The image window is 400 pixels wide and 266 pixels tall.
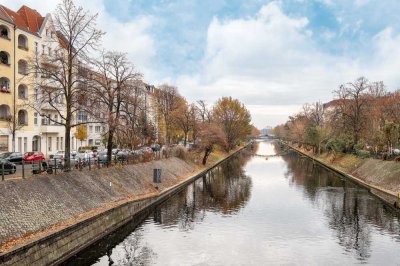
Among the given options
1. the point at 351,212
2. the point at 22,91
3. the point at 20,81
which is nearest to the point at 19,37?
the point at 20,81

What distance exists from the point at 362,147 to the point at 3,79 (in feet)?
193

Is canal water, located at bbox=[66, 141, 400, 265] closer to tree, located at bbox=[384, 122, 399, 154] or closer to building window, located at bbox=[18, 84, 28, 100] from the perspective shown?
tree, located at bbox=[384, 122, 399, 154]

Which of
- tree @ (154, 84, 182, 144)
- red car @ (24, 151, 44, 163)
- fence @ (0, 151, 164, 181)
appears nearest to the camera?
fence @ (0, 151, 164, 181)

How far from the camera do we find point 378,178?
166ft

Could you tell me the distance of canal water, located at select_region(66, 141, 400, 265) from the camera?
78.4 feet

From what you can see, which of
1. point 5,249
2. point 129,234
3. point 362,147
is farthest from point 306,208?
point 362,147

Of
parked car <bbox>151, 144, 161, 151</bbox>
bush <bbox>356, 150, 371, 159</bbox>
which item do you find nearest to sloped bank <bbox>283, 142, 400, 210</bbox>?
bush <bbox>356, 150, 371, 159</bbox>

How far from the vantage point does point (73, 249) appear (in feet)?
75.3

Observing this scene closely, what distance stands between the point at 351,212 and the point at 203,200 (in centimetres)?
1496

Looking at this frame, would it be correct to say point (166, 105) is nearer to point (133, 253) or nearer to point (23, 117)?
point (23, 117)

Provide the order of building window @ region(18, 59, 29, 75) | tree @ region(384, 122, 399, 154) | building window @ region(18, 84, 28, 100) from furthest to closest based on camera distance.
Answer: building window @ region(18, 84, 28, 100)
building window @ region(18, 59, 29, 75)
tree @ region(384, 122, 399, 154)

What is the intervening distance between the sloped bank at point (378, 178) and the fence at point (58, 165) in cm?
2773

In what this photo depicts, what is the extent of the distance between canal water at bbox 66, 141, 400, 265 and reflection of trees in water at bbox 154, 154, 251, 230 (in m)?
0.09

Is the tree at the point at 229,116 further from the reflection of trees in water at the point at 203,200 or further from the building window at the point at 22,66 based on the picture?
the building window at the point at 22,66
